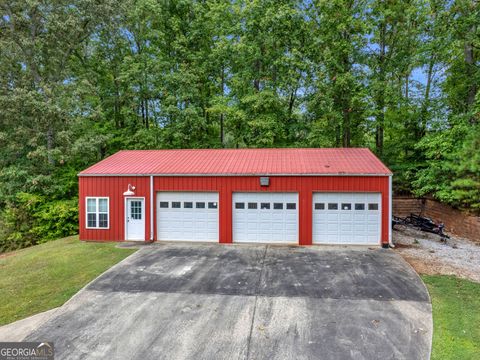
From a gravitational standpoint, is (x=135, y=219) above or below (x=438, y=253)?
above

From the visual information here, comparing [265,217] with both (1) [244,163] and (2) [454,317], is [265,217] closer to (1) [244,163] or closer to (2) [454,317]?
(1) [244,163]

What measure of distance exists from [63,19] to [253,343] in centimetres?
1842

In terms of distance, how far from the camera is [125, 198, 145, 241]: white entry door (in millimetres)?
10766

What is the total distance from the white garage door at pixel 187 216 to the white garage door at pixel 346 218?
399cm

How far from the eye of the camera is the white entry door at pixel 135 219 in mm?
10766

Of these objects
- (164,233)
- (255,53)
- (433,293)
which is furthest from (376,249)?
(255,53)

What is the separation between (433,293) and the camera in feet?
19.3

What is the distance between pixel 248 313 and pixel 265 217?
5.35 metres

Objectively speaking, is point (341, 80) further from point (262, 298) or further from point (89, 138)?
point (89, 138)

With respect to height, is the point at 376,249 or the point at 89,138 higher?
the point at 89,138

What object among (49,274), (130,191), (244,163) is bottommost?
(49,274)

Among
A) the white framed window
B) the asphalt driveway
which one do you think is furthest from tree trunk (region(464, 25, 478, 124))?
the white framed window

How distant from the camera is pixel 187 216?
10727 mm

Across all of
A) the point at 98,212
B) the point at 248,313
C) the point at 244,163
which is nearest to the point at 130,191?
the point at 98,212
